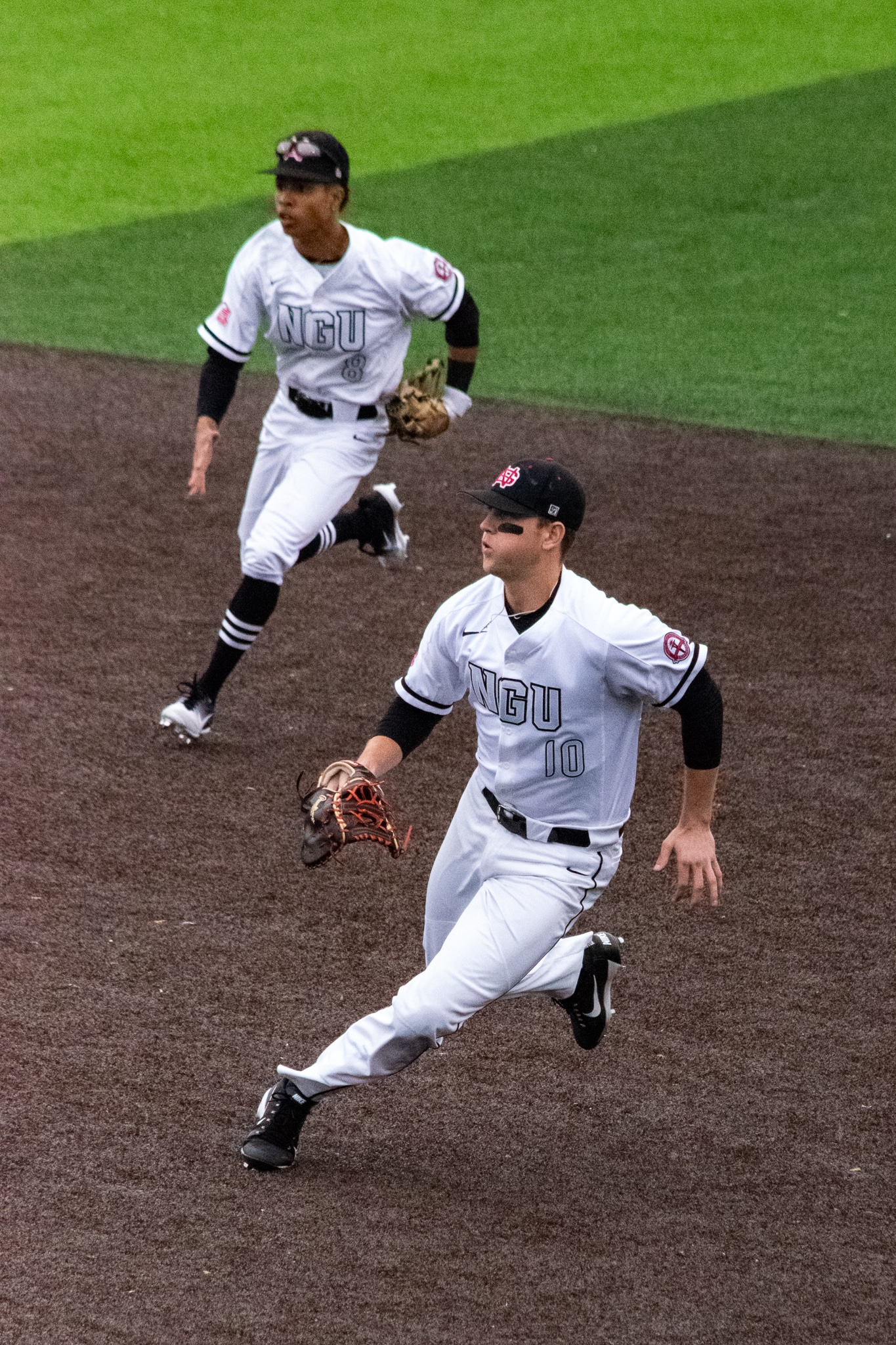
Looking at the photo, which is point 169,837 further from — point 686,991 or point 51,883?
point 686,991

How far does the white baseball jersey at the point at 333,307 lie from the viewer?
666cm

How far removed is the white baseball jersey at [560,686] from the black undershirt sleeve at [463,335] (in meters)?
2.95

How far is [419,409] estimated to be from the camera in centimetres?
676

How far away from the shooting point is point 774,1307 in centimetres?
379

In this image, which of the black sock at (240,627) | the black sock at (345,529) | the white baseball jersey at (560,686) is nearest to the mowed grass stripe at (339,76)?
the black sock at (345,529)

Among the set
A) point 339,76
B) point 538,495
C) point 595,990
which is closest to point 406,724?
point 538,495

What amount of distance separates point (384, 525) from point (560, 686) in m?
3.67

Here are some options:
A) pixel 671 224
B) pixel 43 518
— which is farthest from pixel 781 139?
pixel 43 518

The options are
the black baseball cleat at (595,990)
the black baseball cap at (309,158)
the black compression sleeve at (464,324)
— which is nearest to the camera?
the black baseball cleat at (595,990)

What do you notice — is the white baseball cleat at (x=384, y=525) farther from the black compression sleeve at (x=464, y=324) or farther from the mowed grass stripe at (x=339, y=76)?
the mowed grass stripe at (x=339, y=76)

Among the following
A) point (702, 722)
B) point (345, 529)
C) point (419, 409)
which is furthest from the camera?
point (345, 529)

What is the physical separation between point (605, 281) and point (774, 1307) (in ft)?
35.9

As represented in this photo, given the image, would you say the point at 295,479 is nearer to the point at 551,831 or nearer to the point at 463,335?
the point at 463,335

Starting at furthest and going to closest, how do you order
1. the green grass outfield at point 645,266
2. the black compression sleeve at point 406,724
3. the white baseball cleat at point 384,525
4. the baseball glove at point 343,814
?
the green grass outfield at point 645,266 → the white baseball cleat at point 384,525 → the black compression sleeve at point 406,724 → the baseball glove at point 343,814
